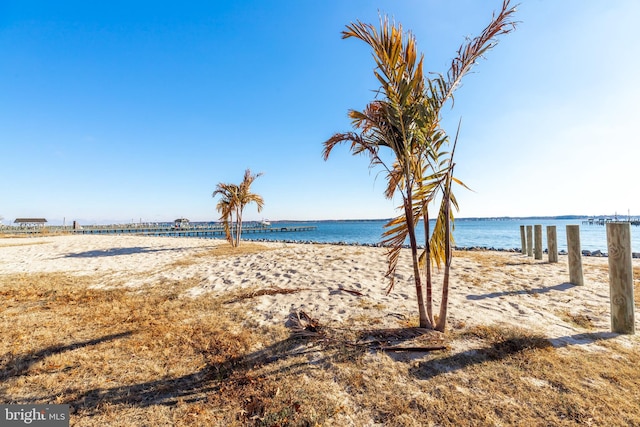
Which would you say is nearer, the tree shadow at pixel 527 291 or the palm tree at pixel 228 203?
the tree shadow at pixel 527 291

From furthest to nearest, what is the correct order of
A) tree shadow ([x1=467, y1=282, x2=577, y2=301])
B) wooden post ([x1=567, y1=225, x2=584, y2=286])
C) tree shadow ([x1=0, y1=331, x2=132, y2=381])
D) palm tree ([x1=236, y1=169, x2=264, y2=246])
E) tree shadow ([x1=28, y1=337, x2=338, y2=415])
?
palm tree ([x1=236, y1=169, x2=264, y2=246]), wooden post ([x1=567, y1=225, x2=584, y2=286]), tree shadow ([x1=467, y1=282, x2=577, y2=301]), tree shadow ([x1=0, y1=331, x2=132, y2=381]), tree shadow ([x1=28, y1=337, x2=338, y2=415])

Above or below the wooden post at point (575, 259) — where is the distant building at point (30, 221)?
above

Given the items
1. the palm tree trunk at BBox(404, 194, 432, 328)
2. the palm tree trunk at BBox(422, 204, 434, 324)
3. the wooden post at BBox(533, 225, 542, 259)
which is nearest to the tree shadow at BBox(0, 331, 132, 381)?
the palm tree trunk at BBox(404, 194, 432, 328)

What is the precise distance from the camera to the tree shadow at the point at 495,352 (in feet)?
10.1

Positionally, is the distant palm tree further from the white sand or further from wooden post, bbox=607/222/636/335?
wooden post, bbox=607/222/636/335

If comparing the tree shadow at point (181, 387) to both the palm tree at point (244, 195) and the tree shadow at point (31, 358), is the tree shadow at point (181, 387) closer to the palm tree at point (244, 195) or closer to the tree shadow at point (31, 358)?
the tree shadow at point (31, 358)

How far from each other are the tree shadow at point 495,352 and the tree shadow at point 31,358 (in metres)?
4.37

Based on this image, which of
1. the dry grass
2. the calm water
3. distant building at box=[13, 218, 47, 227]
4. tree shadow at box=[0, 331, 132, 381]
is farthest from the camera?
distant building at box=[13, 218, 47, 227]

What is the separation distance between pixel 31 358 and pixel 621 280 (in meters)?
8.42

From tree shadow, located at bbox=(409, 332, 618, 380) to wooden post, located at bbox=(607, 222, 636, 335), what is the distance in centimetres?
27

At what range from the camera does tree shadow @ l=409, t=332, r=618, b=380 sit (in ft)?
10.1

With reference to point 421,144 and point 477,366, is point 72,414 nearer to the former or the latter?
point 477,366

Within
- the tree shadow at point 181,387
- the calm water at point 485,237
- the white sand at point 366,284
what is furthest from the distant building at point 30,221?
the tree shadow at point 181,387

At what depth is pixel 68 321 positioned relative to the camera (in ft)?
15.3
